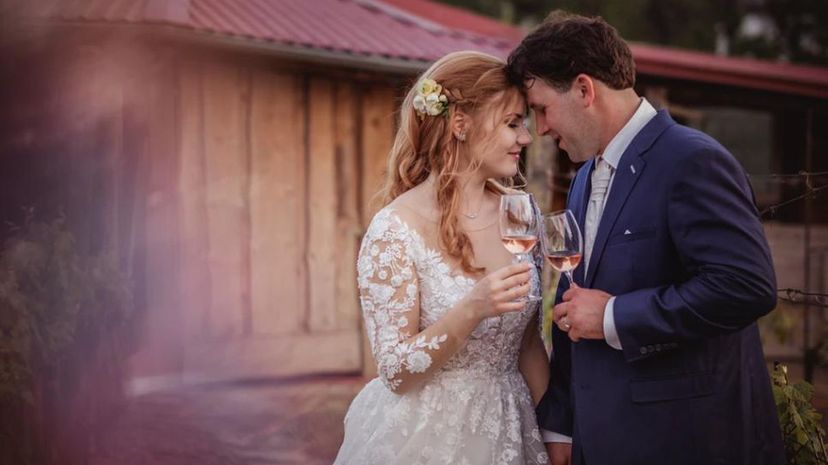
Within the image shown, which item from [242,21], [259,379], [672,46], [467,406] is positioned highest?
[672,46]

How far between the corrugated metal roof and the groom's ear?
13.6ft

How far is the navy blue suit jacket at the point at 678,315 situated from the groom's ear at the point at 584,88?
21cm

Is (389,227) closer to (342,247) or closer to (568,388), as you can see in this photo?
(568,388)

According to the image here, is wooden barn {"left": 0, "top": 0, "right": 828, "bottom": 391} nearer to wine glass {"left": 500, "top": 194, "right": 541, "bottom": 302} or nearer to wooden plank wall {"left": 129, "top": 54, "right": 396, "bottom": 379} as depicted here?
wooden plank wall {"left": 129, "top": 54, "right": 396, "bottom": 379}

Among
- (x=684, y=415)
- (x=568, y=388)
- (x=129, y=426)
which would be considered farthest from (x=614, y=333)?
(x=129, y=426)

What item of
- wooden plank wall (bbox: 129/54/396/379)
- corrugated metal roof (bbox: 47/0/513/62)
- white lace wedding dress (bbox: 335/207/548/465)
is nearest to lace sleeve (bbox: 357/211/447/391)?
white lace wedding dress (bbox: 335/207/548/465)

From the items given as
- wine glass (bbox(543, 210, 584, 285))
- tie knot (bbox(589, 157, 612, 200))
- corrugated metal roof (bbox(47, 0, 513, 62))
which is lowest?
wine glass (bbox(543, 210, 584, 285))

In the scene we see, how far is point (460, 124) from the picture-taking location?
3.15 metres

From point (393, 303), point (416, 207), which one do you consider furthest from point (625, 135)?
point (393, 303)

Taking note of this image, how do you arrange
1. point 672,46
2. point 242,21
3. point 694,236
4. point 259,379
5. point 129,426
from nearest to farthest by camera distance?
point 694,236 → point 129,426 → point 242,21 → point 259,379 → point 672,46

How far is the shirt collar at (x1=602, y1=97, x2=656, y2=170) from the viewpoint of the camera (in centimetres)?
281

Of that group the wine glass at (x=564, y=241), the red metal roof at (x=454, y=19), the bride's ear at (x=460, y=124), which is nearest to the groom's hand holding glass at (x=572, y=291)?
the wine glass at (x=564, y=241)

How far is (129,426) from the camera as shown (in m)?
6.12

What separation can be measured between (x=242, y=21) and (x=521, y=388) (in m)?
4.92
